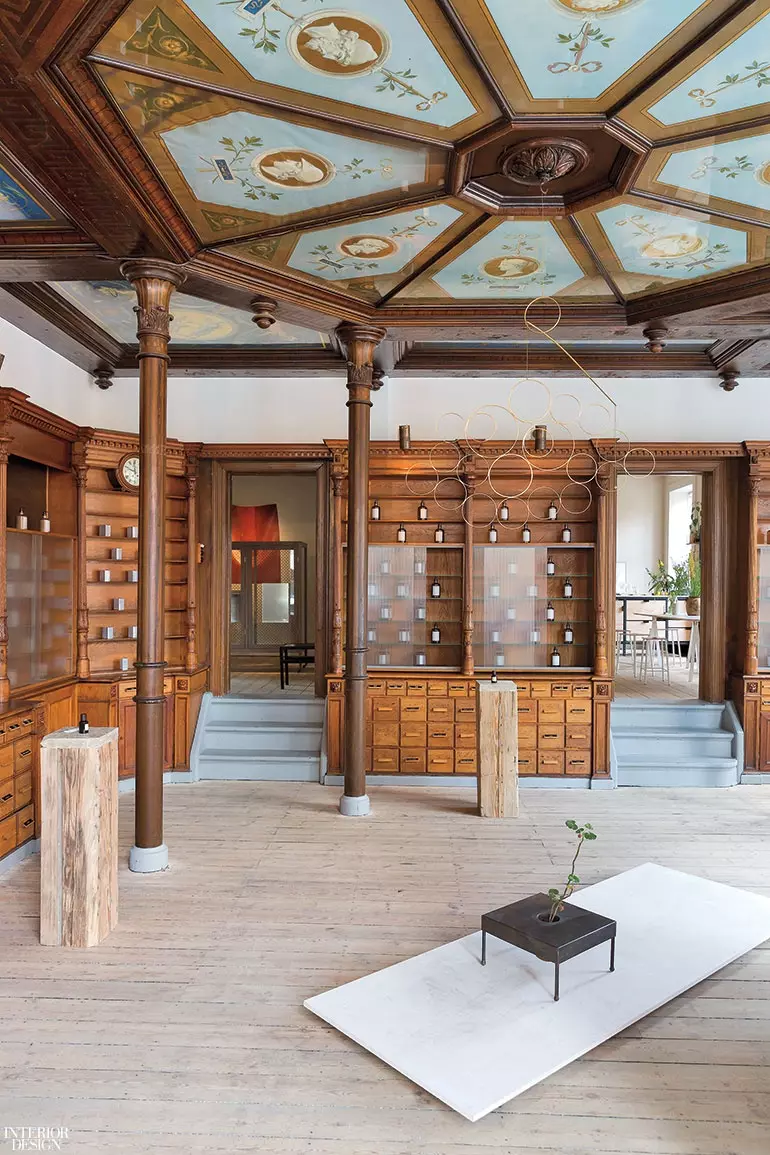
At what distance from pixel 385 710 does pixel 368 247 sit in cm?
388

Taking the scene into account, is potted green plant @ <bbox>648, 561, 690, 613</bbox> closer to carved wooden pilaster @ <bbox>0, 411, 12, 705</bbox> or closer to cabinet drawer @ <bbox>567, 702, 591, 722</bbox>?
cabinet drawer @ <bbox>567, 702, 591, 722</bbox>

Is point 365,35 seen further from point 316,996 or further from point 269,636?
point 269,636

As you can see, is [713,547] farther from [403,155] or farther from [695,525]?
[695,525]

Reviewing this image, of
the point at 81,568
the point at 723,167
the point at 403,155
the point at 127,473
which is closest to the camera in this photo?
the point at 403,155

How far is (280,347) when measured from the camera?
7.18 meters

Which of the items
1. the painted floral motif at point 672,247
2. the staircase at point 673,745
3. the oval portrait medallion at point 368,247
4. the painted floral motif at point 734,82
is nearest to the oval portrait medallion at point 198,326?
the oval portrait medallion at point 368,247

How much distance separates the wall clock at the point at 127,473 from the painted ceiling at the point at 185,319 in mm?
1025

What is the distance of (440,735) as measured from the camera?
7.08 metres

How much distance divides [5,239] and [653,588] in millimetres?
12137

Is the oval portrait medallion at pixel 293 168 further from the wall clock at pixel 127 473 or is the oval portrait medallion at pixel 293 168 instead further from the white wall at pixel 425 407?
the white wall at pixel 425 407

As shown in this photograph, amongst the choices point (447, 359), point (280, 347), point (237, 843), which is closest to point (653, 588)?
point (447, 359)

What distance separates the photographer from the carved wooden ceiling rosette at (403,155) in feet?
9.19

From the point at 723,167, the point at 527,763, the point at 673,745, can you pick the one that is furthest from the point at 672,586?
the point at 723,167

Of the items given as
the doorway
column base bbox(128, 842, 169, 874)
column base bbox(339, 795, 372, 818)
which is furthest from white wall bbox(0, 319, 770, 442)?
the doorway
